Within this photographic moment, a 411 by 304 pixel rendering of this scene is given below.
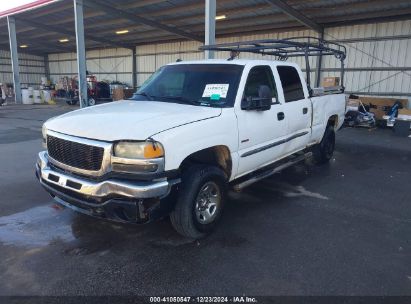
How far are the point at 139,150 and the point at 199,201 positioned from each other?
3.31 feet

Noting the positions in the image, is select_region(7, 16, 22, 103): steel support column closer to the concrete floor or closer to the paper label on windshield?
the concrete floor

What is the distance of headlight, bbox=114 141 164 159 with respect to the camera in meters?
2.97

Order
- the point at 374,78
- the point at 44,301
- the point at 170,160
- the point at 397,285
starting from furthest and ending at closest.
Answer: the point at 374,78 < the point at 170,160 < the point at 397,285 < the point at 44,301

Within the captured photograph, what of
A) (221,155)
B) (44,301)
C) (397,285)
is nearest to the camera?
(44,301)

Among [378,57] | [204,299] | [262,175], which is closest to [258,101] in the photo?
[262,175]

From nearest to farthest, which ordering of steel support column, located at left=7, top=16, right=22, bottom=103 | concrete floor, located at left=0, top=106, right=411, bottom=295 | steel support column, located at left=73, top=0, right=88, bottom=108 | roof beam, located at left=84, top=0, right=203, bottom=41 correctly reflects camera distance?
concrete floor, located at left=0, top=106, right=411, bottom=295
steel support column, located at left=73, top=0, right=88, bottom=108
roof beam, located at left=84, top=0, right=203, bottom=41
steel support column, located at left=7, top=16, right=22, bottom=103

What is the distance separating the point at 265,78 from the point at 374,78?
12784 millimetres

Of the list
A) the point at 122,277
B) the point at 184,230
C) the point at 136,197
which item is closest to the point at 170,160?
the point at 136,197

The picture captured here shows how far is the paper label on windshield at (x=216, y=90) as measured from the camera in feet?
13.2

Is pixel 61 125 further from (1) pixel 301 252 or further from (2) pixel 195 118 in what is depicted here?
(1) pixel 301 252

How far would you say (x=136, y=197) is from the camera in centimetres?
291

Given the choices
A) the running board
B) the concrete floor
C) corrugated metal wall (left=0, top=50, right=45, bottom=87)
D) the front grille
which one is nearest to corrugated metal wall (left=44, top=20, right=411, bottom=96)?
the concrete floor

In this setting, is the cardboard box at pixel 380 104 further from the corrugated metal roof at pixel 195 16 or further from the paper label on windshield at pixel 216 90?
the paper label on windshield at pixel 216 90

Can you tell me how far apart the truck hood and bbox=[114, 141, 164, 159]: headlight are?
6 cm
